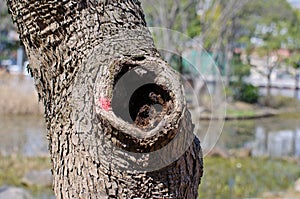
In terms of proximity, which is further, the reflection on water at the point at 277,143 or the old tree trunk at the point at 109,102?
the reflection on water at the point at 277,143

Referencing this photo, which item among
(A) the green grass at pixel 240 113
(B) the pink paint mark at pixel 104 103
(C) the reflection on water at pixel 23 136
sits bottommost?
(C) the reflection on water at pixel 23 136

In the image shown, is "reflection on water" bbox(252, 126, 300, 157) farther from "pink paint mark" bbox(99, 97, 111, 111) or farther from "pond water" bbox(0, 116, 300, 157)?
"pink paint mark" bbox(99, 97, 111, 111)

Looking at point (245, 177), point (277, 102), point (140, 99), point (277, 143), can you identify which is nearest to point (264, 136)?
point (277, 143)

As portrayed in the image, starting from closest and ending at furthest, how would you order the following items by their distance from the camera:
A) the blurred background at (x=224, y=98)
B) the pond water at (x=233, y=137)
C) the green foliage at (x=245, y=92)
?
1. the blurred background at (x=224, y=98)
2. the pond water at (x=233, y=137)
3. the green foliage at (x=245, y=92)

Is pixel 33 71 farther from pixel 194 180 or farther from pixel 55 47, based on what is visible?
pixel 194 180

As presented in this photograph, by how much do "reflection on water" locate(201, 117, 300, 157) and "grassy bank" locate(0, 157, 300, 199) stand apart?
1.28m

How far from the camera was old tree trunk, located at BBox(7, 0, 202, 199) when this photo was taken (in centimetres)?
99

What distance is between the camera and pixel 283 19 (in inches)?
828

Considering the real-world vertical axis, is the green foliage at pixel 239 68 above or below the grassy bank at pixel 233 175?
above

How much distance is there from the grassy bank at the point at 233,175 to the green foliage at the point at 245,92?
36.5 feet

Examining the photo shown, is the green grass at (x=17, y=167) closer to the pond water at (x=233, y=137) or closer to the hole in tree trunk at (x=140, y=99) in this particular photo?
the pond water at (x=233, y=137)

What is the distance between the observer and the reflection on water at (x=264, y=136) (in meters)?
10.1

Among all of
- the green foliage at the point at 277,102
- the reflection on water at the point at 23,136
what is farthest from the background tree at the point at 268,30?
the reflection on water at the point at 23,136

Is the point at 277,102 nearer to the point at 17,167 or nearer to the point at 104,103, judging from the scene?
the point at 17,167
